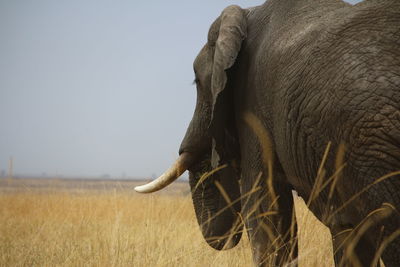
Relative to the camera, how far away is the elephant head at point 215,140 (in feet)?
13.1

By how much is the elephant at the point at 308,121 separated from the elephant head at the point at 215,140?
0.05 feet

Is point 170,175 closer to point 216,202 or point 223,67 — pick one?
point 216,202

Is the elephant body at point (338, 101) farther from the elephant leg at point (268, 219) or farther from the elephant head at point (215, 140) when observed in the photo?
the elephant head at point (215, 140)

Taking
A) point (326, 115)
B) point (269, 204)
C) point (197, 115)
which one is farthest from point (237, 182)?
A: point (326, 115)

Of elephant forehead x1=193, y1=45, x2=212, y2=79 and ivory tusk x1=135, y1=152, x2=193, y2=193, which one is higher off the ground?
elephant forehead x1=193, y1=45, x2=212, y2=79

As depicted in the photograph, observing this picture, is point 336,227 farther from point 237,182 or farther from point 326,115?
point 237,182

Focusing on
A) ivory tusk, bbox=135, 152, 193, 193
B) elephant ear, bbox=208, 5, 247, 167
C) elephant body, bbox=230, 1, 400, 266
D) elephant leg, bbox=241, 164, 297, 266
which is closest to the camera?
elephant body, bbox=230, 1, 400, 266

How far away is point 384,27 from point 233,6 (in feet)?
7.05

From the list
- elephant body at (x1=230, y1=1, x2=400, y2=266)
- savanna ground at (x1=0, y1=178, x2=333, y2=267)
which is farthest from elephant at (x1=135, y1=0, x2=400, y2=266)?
savanna ground at (x1=0, y1=178, x2=333, y2=267)

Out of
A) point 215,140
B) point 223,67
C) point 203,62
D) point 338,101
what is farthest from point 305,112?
point 203,62

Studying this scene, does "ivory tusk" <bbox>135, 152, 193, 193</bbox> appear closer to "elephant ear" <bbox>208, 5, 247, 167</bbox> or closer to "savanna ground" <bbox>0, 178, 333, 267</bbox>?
"savanna ground" <bbox>0, 178, 333, 267</bbox>

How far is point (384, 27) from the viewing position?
2.48 m

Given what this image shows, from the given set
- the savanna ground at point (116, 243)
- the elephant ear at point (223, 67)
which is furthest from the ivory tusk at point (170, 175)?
the elephant ear at point (223, 67)

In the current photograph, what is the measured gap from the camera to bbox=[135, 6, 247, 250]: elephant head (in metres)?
3.98
